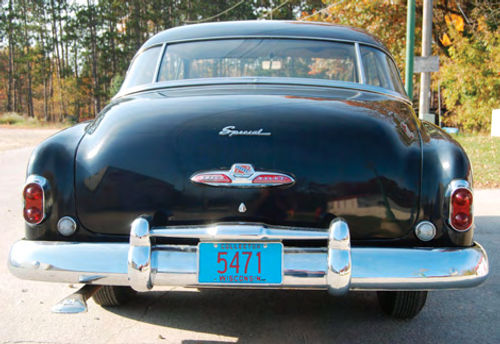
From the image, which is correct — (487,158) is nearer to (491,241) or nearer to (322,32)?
(491,241)

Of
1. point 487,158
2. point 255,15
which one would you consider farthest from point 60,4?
point 487,158

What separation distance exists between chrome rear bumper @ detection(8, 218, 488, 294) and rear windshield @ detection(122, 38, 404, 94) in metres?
1.37

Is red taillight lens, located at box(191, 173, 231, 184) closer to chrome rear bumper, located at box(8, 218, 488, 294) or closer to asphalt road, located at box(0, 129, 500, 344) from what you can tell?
chrome rear bumper, located at box(8, 218, 488, 294)

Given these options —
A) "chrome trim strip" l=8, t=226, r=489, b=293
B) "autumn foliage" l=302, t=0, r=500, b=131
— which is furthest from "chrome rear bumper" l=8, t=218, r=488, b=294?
"autumn foliage" l=302, t=0, r=500, b=131

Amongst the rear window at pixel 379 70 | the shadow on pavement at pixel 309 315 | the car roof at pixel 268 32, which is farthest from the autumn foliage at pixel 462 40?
the shadow on pavement at pixel 309 315

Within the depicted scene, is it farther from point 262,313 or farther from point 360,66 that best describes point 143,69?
point 262,313

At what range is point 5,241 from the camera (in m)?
4.73

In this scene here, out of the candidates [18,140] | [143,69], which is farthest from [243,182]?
[18,140]

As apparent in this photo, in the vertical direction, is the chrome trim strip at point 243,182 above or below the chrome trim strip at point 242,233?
above

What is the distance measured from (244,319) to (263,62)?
1642mm

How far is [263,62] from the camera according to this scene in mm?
3367

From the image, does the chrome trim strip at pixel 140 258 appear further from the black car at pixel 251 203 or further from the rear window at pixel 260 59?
the rear window at pixel 260 59

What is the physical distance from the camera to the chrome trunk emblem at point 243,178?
2.26m

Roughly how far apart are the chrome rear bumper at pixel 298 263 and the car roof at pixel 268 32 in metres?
1.70
